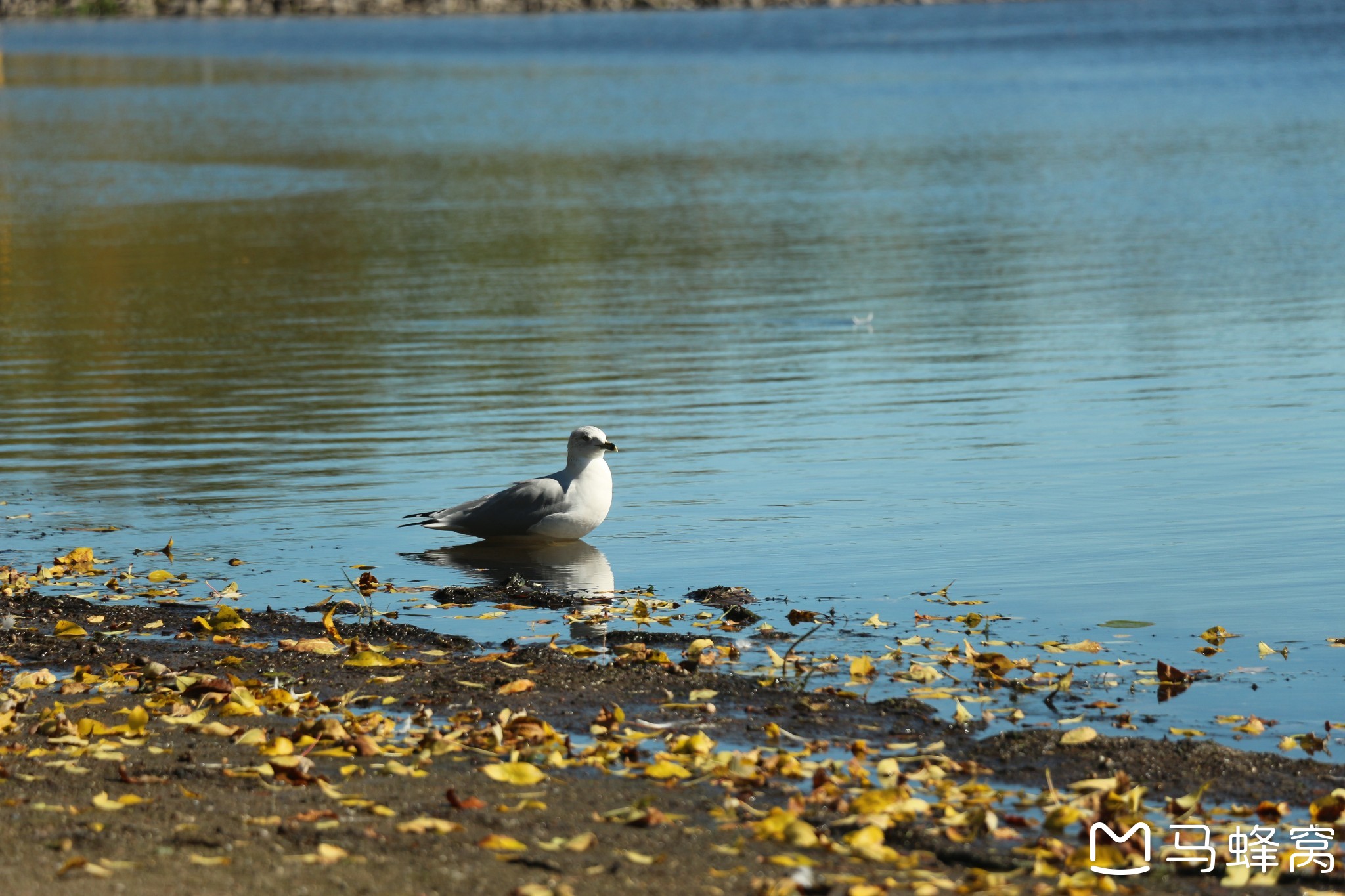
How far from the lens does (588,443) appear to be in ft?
38.6

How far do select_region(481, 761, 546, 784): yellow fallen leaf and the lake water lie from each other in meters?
2.77

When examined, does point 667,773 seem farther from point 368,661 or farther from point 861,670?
point 368,661

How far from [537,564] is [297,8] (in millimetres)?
186292

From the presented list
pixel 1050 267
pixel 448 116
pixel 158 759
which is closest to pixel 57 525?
pixel 158 759

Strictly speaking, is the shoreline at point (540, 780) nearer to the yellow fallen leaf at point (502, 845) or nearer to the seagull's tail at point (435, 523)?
the yellow fallen leaf at point (502, 845)

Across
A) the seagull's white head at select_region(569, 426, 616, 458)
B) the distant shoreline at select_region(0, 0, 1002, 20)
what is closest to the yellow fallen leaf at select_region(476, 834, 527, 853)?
the seagull's white head at select_region(569, 426, 616, 458)

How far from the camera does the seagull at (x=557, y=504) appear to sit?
38.7 ft

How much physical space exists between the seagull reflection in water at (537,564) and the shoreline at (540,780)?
5.67 feet

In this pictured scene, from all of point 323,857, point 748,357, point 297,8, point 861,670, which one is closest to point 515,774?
point 323,857

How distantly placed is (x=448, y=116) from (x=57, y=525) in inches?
2002

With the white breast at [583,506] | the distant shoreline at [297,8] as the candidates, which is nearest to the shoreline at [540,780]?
the white breast at [583,506]

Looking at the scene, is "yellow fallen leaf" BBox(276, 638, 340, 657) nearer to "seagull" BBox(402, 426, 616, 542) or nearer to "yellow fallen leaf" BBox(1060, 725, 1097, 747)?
"seagull" BBox(402, 426, 616, 542)

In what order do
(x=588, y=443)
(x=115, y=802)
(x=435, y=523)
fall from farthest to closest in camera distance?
(x=435, y=523) < (x=588, y=443) < (x=115, y=802)

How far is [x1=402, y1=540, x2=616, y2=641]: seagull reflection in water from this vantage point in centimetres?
1114
